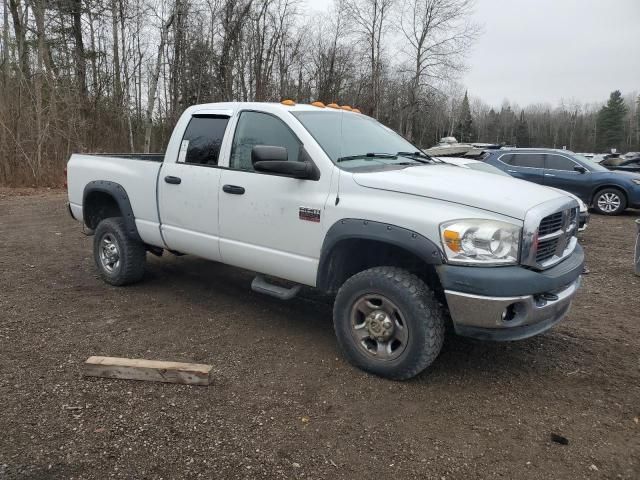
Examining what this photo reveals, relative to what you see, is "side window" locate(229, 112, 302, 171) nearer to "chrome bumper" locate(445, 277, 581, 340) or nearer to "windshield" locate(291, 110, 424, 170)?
"windshield" locate(291, 110, 424, 170)

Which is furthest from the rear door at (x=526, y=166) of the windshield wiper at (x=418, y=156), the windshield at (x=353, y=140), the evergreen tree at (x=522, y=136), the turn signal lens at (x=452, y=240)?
the evergreen tree at (x=522, y=136)

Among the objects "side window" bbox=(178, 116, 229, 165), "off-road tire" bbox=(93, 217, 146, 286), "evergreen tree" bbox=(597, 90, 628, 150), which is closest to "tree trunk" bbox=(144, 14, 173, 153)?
"off-road tire" bbox=(93, 217, 146, 286)

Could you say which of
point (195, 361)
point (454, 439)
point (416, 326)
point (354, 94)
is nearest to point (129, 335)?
point (195, 361)

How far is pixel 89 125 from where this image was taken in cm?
1862

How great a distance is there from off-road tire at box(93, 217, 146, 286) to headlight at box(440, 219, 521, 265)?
376 centimetres

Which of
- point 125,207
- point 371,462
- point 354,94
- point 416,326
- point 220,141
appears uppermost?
point 354,94

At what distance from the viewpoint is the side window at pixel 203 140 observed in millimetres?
4750

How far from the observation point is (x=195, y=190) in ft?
15.5

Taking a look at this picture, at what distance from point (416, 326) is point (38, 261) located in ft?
18.6

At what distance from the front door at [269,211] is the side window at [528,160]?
1122 cm

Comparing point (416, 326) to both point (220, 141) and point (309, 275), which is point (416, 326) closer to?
point (309, 275)

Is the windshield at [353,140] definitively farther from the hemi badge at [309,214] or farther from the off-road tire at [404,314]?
the off-road tire at [404,314]

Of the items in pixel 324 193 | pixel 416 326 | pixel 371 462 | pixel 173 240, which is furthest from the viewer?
pixel 173 240

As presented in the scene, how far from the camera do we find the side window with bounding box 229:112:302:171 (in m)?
4.24
